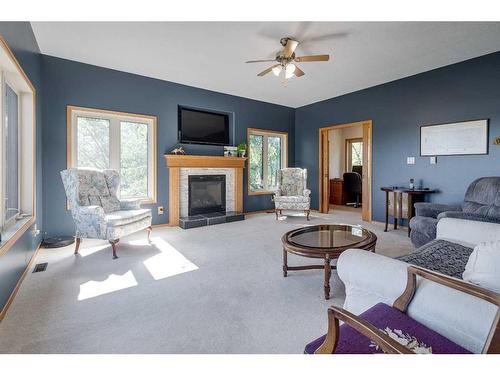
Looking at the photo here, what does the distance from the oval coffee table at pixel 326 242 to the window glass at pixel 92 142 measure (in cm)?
325

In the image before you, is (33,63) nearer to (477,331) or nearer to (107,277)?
(107,277)

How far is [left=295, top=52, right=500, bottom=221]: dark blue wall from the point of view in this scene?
3.52 metres

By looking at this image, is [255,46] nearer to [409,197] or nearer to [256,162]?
[256,162]

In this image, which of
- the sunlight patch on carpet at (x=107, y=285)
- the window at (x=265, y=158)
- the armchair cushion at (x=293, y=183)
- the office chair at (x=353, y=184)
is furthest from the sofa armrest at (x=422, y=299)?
the office chair at (x=353, y=184)

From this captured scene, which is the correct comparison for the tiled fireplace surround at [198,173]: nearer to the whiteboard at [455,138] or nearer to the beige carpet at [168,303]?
the beige carpet at [168,303]

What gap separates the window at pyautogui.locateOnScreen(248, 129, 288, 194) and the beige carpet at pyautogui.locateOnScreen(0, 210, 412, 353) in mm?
2885

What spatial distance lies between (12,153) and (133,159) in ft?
5.94

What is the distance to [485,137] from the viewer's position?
11.6ft

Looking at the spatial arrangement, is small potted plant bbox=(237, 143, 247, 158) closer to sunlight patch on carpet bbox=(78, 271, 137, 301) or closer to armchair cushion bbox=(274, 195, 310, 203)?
armchair cushion bbox=(274, 195, 310, 203)

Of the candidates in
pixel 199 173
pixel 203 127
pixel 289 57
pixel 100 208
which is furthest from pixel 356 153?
pixel 100 208

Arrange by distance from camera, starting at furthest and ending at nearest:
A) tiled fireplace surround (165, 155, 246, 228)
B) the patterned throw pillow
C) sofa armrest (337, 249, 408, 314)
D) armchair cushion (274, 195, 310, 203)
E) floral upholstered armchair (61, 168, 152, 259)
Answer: armchair cushion (274, 195, 310, 203) < tiled fireplace surround (165, 155, 246, 228) < the patterned throw pillow < floral upholstered armchair (61, 168, 152, 259) < sofa armrest (337, 249, 408, 314)

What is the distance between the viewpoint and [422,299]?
106cm

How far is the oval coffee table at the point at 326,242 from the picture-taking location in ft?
6.61

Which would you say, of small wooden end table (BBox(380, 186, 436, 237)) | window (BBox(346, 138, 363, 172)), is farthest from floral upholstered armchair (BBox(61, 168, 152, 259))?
window (BBox(346, 138, 363, 172))
